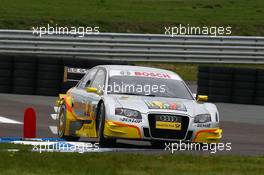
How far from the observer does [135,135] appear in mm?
14453

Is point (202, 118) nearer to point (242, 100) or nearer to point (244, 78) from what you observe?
point (244, 78)

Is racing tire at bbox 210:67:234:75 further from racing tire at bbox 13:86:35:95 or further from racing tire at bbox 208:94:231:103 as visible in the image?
racing tire at bbox 13:86:35:95

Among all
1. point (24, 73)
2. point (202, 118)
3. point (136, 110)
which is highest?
point (136, 110)

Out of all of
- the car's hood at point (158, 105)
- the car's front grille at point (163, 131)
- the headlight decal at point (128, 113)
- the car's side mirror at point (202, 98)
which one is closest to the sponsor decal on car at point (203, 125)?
the car's hood at point (158, 105)

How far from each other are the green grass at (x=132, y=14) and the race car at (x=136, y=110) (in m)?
21.4

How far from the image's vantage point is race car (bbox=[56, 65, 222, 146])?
14.5m

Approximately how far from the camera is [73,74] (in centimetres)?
2428

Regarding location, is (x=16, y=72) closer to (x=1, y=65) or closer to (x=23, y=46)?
(x=1, y=65)

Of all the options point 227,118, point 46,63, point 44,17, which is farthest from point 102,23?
point 227,118

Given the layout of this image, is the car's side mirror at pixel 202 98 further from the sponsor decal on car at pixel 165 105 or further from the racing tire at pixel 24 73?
the racing tire at pixel 24 73

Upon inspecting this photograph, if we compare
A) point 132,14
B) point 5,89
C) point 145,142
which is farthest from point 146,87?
point 132,14

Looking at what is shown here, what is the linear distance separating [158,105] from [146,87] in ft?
3.01

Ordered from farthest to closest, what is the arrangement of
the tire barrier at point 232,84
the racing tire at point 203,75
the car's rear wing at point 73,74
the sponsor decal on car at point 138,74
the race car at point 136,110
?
the racing tire at point 203,75 → the tire barrier at point 232,84 → the car's rear wing at point 73,74 → the sponsor decal on car at point 138,74 → the race car at point 136,110

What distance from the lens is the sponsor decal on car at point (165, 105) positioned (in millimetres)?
14648
